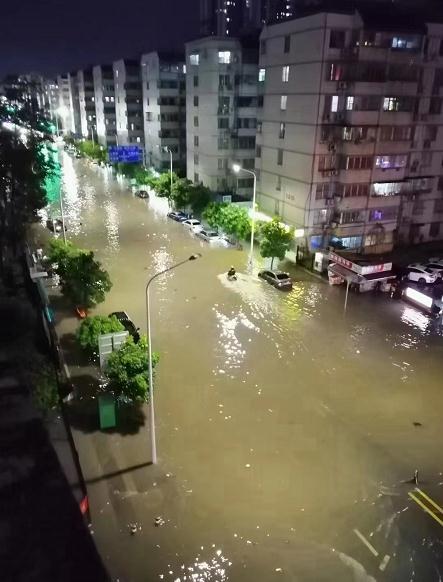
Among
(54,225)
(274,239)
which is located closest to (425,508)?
(274,239)

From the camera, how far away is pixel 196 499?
17.4 metres

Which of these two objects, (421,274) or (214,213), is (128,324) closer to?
(214,213)

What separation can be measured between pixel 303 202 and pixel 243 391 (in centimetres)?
2453

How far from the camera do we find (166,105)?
3172 inches

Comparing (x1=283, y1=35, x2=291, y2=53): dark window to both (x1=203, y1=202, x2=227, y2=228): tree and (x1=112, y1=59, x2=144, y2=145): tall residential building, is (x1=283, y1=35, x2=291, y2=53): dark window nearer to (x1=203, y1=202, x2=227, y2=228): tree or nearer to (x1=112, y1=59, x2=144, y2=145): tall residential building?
(x1=203, y1=202, x2=227, y2=228): tree

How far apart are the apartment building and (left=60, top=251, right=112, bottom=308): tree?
2093 cm

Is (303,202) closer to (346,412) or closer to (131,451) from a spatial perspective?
(346,412)

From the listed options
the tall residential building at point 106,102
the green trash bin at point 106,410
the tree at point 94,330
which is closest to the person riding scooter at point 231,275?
the tree at point 94,330

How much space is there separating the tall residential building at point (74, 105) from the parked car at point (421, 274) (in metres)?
123

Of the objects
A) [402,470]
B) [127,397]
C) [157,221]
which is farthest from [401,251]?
[127,397]

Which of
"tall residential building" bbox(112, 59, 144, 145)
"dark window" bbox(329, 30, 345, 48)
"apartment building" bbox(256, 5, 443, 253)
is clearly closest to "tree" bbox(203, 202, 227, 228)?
"apartment building" bbox(256, 5, 443, 253)

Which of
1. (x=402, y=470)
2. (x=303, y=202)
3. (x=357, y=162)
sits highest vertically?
(x=357, y=162)

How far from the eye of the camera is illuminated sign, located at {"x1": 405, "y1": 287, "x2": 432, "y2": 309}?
33625 mm

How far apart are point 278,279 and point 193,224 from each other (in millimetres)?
19467
